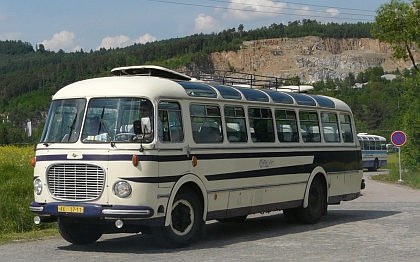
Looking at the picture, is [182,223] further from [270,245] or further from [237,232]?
[237,232]

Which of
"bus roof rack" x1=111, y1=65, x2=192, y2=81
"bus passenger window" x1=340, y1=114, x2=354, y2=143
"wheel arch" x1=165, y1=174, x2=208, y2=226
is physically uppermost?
"bus roof rack" x1=111, y1=65, x2=192, y2=81

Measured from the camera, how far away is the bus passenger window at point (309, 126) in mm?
16250

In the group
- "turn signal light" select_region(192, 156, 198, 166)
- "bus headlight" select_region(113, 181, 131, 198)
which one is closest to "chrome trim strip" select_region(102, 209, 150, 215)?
"bus headlight" select_region(113, 181, 131, 198)

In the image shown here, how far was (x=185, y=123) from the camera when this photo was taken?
1241 cm

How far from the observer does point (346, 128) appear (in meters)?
18.4

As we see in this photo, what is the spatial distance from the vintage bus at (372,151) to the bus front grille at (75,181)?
141 feet

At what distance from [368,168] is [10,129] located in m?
44.0

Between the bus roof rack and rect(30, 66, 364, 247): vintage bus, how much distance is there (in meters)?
0.02

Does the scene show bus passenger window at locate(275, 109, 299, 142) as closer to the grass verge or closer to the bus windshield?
the bus windshield

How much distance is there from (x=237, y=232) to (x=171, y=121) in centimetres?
347

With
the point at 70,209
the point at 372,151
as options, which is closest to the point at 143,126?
the point at 70,209

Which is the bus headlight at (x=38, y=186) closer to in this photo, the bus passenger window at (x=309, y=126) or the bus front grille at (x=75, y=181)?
the bus front grille at (x=75, y=181)

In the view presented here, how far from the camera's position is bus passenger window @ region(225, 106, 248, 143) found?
13625 mm

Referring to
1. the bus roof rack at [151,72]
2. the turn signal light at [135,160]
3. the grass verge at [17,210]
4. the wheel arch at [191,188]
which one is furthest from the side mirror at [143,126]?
the grass verge at [17,210]
